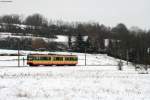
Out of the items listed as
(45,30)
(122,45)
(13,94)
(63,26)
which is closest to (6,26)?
(45,30)

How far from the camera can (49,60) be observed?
5888cm

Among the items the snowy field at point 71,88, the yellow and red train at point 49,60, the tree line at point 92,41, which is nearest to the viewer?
the snowy field at point 71,88

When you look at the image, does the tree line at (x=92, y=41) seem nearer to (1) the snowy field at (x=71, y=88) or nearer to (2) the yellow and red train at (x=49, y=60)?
(2) the yellow and red train at (x=49, y=60)

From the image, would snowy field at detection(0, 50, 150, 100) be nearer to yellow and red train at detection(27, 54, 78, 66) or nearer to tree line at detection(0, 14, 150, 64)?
yellow and red train at detection(27, 54, 78, 66)

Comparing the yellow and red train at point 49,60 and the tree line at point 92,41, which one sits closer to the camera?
the yellow and red train at point 49,60

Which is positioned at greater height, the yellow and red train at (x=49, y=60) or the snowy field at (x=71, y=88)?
the snowy field at (x=71, y=88)

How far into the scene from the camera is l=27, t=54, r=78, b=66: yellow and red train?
2237 inches

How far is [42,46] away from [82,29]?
53040 mm

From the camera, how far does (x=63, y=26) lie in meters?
192

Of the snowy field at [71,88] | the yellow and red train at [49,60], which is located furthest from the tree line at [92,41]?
the snowy field at [71,88]

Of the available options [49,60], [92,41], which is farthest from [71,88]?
[92,41]

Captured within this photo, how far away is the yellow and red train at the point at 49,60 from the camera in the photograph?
5681 cm

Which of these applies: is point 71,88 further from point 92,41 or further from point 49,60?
point 92,41

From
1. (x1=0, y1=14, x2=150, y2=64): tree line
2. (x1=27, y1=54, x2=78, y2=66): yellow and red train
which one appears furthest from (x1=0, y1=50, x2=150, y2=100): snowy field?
(x1=0, y1=14, x2=150, y2=64): tree line
